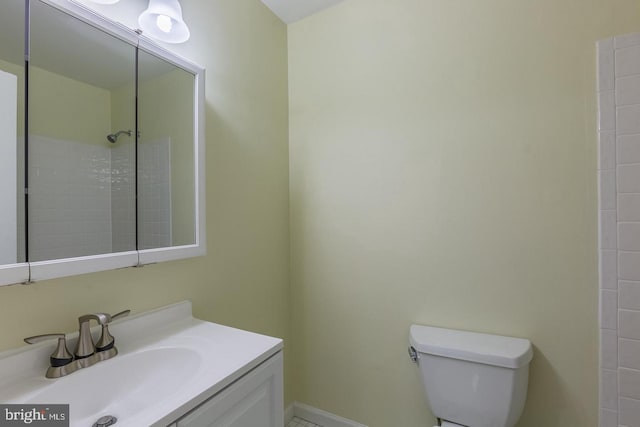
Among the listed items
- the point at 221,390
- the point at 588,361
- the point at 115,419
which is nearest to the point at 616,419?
the point at 588,361

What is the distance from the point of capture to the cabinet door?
2.30 feet

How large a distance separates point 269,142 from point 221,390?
1.25 metres

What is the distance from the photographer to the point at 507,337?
1239 millimetres

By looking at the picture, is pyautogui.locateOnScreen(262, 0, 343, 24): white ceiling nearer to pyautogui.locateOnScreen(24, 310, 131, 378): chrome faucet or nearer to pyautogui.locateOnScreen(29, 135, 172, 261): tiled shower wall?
pyautogui.locateOnScreen(29, 135, 172, 261): tiled shower wall

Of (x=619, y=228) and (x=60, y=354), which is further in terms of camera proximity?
(x=619, y=228)

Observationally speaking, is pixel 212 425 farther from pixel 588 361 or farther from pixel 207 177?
pixel 588 361

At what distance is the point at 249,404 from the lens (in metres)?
0.84

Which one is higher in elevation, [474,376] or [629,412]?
[474,376]

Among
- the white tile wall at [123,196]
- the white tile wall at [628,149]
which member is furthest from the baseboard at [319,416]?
the white tile wall at [628,149]

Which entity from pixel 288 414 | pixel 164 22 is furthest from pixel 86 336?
pixel 288 414

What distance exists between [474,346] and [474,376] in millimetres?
113

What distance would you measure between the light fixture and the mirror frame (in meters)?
0.06

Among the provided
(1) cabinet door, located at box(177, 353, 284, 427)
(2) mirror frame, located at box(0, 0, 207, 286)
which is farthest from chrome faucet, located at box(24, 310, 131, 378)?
(1) cabinet door, located at box(177, 353, 284, 427)

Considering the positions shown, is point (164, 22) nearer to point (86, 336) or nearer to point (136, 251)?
point (136, 251)
